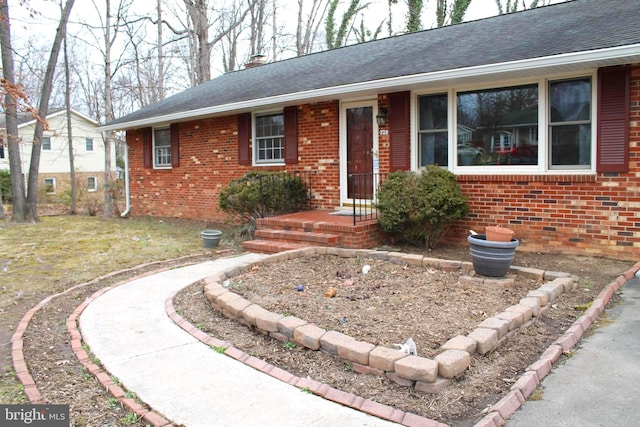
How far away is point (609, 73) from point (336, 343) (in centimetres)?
509

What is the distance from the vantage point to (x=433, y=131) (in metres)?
7.90

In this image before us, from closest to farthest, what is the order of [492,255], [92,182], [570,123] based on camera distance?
[492,255]
[570,123]
[92,182]

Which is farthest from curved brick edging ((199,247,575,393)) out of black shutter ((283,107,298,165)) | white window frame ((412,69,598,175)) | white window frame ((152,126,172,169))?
white window frame ((152,126,172,169))

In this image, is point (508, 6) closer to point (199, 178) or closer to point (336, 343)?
point (199, 178)

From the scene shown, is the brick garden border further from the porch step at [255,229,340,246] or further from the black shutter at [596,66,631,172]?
the porch step at [255,229,340,246]

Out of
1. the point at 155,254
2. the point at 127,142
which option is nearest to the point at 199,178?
the point at 127,142

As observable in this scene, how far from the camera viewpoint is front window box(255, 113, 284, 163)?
1042cm

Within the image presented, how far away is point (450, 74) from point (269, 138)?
481 centimetres

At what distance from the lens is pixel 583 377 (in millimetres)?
3201

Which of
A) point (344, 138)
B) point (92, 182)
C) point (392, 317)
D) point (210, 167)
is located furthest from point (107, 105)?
point (92, 182)

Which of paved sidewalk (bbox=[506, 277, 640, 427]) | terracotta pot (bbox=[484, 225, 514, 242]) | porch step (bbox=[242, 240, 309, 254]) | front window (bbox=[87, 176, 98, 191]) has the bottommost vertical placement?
paved sidewalk (bbox=[506, 277, 640, 427])

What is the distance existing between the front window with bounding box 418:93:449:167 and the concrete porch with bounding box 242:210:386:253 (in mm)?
1490

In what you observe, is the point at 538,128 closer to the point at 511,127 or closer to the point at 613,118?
the point at 511,127

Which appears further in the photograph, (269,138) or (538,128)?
(269,138)
